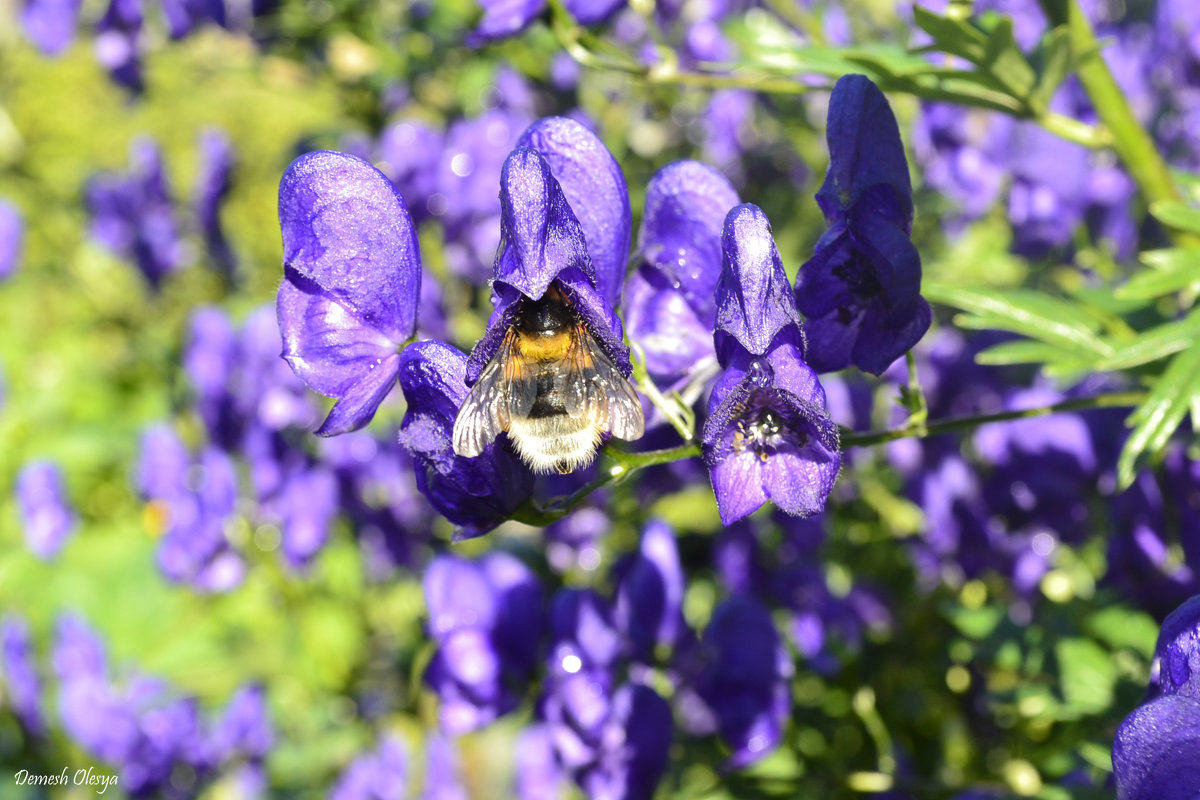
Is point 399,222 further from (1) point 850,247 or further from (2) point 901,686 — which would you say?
(2) point 901,686

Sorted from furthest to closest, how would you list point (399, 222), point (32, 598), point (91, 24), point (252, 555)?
1. point (32, 598)
2. point (91, 24)
3. point (252, 555)
4. point (399, 222)

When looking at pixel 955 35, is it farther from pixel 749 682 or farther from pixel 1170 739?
pixel 749 682

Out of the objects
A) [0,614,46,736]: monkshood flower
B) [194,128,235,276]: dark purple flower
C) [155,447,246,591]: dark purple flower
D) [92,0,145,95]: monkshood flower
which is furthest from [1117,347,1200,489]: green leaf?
[92,0,145,95]: monkshood flower

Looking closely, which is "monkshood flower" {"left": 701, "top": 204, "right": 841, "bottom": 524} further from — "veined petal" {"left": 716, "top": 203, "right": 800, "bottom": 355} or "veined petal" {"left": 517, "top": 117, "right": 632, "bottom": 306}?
"veined petal" {"left": 517, "top": 117, "right": 632, "bottom": 306}

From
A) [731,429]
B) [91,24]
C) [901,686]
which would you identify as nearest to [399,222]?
[731,429]

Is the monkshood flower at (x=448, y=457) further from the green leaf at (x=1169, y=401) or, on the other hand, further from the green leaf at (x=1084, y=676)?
the green leaf at (x=1084, y=676)

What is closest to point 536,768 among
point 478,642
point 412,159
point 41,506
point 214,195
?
point 478,642
